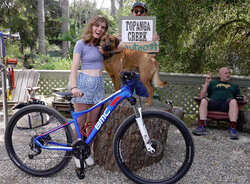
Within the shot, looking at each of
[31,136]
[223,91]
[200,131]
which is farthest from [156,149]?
[223,91]

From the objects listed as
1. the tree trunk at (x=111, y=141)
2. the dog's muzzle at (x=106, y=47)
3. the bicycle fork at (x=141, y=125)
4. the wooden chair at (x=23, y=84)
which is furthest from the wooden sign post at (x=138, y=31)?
the wooden chair at (x=23, y=84)

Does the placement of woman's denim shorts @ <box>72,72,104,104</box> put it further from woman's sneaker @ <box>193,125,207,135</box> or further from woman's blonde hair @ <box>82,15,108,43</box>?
woman's sneaker @ <box>193,125,207,135</box>

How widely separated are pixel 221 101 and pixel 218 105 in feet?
0.34

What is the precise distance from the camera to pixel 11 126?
8.00ft

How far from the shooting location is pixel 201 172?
2.71 metres

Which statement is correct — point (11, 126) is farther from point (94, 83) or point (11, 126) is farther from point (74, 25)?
point (74, 25)

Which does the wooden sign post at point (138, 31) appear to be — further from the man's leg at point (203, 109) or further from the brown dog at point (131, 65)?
the man's leg at point (203, 109)

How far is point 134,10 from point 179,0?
1.85 m

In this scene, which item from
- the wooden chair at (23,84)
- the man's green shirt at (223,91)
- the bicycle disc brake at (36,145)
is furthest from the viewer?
the wooden chair at (23,84)

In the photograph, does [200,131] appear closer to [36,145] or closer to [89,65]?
[89,65]

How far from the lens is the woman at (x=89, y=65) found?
232 cm

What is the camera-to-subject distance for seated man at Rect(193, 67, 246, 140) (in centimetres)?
407

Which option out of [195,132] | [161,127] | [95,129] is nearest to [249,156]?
[195,132]

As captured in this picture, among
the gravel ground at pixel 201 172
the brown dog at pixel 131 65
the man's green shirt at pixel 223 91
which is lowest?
the gravel ground at pixel 201 172
